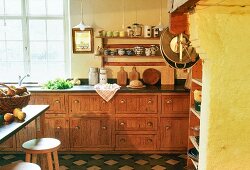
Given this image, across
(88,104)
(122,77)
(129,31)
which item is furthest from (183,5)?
(122,77)

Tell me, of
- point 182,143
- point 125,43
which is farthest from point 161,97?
point 125,43

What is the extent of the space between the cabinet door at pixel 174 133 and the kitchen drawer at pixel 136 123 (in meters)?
0.14

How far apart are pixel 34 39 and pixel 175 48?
357 centimetres

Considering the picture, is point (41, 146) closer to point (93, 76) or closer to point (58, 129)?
point (58, 129)

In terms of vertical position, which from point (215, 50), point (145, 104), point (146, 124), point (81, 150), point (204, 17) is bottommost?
point (81, 150)

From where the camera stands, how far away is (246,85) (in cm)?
138

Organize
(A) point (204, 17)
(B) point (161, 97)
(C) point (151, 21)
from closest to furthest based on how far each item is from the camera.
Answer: (A) point (204, 17) < (B) point (161, 97) < (C) point (151, 21)

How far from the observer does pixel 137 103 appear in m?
4.07

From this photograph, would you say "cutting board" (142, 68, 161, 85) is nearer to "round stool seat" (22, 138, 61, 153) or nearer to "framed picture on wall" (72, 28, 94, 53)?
"framed picture on wall" (72, 28, 94, 53)

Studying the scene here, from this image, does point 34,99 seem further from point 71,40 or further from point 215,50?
point 215,50

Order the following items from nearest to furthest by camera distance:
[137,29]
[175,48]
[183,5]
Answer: [183,5], [175,48], [137,29]

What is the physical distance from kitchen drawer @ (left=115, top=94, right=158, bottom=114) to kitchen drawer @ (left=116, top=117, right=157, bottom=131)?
0.12 meters

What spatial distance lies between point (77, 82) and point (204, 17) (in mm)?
3417

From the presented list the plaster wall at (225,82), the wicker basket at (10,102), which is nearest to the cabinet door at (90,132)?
the wicker basket at (10,102)
